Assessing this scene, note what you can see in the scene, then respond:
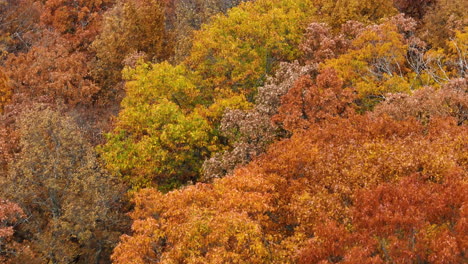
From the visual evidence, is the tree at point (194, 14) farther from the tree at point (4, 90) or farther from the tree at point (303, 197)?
the tree at point (303, 197)

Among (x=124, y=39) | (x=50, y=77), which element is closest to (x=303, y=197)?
(x=50, y=77)

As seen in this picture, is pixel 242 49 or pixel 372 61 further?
pixel 242 49

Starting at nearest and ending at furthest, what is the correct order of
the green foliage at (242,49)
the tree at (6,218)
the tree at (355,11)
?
the tree at (6,218) → the green foliage at (242,49) → the tree at (355,11)

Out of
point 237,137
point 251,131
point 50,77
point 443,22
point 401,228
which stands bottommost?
point 237,137

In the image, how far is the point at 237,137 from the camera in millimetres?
36406

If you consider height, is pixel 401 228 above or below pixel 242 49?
above

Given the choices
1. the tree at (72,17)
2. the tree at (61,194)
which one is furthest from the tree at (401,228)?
the tree at (72,17)

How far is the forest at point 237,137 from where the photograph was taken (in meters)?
20.9

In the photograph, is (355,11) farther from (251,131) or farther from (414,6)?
(251,131)

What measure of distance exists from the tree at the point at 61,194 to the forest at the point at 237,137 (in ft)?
0.61

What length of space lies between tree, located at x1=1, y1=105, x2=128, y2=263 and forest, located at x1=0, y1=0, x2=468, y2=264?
7.3 inches

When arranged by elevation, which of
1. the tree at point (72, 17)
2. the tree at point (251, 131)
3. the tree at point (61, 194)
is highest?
the tree at point (72, 17)

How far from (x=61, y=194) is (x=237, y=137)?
643 inches

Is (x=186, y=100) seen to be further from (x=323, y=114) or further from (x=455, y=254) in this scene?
(x=455, y=254)
